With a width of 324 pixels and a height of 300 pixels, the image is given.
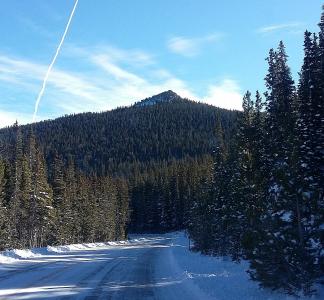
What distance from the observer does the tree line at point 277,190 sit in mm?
12422

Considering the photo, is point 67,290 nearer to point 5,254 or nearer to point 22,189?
point 5,254

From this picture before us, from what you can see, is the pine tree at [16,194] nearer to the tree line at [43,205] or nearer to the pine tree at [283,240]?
the tree line at [43,205]

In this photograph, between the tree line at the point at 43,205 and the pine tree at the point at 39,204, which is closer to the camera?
the tree line at the point at 43,205

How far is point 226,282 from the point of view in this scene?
16.8m

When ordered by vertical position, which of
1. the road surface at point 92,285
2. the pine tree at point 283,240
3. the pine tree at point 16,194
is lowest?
the road surface at point 92,285

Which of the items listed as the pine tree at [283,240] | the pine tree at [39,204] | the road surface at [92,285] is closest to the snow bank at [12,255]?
the road surface at [92,285]

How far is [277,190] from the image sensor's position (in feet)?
45.3

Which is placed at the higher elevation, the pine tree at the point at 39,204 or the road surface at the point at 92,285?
the pine tree at the point at 39,204

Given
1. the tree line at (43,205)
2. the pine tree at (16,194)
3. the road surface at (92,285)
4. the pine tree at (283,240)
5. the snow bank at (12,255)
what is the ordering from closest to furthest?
the pine tree at (283,240) < the road surface at (92,285) < the snow bank at (12,255) < the pine tree at (16,194) < the tree line at (43,205)

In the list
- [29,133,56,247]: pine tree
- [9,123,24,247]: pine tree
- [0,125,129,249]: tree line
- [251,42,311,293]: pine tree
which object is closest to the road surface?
[251,42,311,293]: pine tree

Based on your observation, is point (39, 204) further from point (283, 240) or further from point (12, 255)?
point (283, 240)

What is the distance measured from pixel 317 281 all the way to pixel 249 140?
58.7ft

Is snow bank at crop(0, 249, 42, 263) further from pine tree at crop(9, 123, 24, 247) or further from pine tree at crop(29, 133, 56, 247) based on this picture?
pine tree at crop(29, 133, 56, 247)

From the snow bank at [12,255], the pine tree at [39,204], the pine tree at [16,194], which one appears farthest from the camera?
the pine tree at [39,204]
